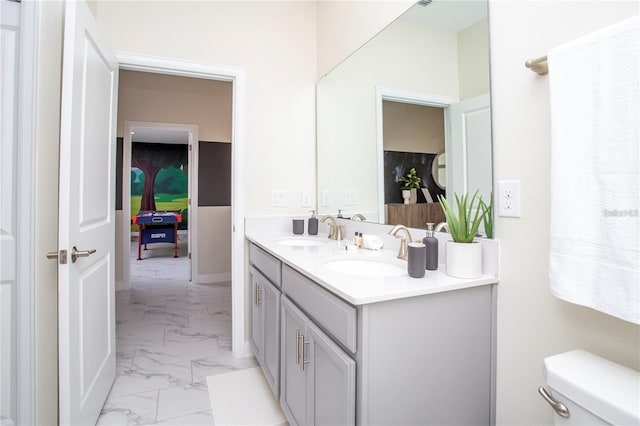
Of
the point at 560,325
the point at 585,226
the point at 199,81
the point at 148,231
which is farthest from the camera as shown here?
the point at 148,231

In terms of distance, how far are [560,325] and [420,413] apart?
1.57 feet

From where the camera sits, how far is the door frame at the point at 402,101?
136 cm

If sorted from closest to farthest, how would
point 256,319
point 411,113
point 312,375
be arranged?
point 312,375, point 411,113, point 256,319

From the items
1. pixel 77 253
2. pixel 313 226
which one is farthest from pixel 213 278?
pixel 77 253

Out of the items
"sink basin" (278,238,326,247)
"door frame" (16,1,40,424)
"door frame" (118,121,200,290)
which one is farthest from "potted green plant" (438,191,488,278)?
"door frame" (118,121,200,290)

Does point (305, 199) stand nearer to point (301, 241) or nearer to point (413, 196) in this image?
point (301, 241)

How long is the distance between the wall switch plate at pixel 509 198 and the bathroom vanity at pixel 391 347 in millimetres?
232

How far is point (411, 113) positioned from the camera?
5.15 ft

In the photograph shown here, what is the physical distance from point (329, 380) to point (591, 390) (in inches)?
26.9

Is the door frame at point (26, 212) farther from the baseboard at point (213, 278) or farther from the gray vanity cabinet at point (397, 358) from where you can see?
the baseboard at point (213, 278)

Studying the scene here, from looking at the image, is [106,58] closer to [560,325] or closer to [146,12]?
[146,12]

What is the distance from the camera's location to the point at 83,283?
1.45 m

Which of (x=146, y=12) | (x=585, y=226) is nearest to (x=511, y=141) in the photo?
(x=585, y=226)

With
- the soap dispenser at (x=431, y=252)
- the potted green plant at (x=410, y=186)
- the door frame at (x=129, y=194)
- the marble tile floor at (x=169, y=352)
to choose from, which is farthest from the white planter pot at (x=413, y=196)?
the door frame at (x=129, y=194)
